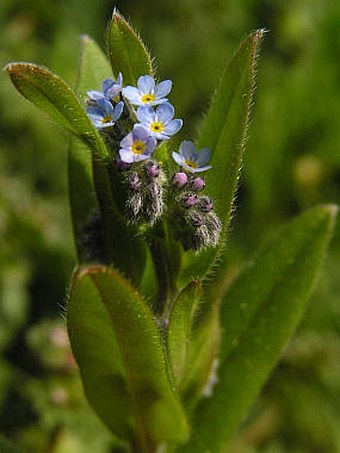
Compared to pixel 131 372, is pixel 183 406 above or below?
below

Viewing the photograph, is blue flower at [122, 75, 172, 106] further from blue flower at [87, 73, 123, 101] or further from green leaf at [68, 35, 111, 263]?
green leaf at [68, 35, 111, 263]

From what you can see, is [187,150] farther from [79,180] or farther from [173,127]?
[79,180]

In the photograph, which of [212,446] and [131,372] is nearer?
[131,372]

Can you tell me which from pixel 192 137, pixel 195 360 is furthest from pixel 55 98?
pixel 192 137

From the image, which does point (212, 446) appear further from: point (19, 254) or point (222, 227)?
point (19, 254)

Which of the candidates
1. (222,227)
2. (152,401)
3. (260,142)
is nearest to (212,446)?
(152,401)

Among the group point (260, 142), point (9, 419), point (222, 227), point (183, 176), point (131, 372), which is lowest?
point (9, 419)

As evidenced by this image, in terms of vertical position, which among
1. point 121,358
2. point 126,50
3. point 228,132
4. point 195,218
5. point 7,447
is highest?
point 126,50
